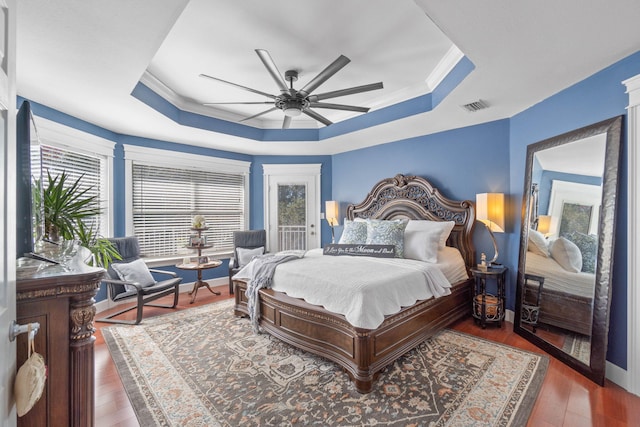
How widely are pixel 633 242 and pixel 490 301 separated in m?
1.42

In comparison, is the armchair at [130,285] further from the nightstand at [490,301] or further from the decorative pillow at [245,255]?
the nightstand at [490,301]

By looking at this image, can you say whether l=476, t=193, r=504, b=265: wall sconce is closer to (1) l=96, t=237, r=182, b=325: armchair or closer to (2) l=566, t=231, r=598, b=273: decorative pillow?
(2) l=566, t=231, r=598, b=273: decorative pillow

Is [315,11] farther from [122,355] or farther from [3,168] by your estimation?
[122,355]

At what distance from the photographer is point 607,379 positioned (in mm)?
2287

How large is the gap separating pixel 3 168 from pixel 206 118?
3.60m

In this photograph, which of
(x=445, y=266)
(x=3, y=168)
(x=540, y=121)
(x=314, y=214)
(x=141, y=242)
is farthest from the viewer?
(x=314, y=214)

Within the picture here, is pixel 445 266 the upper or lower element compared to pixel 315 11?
lower

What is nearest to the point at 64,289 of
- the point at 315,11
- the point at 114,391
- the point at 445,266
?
the point at 114,391

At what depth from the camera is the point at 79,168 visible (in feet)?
12.4

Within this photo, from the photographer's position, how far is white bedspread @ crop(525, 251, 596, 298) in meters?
2.41

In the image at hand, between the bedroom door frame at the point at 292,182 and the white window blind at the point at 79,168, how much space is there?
2559 mm

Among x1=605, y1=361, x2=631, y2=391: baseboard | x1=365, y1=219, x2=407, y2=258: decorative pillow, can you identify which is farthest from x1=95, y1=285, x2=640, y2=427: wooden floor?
x1=365, y1=219, x2=407, y2=258: decorative pillow

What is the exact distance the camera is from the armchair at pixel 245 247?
15.0 feet

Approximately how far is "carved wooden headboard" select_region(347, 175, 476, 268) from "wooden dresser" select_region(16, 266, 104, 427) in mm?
3806
